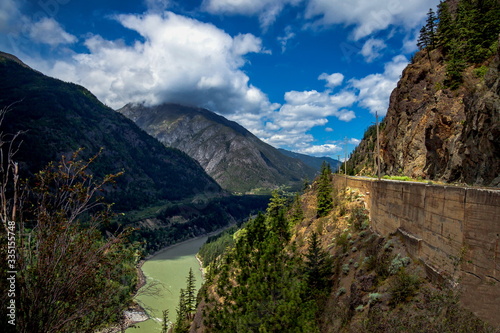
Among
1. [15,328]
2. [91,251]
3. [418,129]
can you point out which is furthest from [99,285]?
[418,129]

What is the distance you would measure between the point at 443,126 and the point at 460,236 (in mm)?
23933

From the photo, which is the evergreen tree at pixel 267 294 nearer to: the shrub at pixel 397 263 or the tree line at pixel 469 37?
the shrub at pixel 397 263

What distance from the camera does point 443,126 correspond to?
29109mm

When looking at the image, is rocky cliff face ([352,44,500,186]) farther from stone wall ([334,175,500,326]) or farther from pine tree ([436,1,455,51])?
stone wall ([334,175,500,326])

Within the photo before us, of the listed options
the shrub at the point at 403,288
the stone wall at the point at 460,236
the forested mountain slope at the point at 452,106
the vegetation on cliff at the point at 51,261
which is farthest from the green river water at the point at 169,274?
the vegetation on cliff at the point at 51,261

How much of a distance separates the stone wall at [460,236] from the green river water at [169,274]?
2235 inches

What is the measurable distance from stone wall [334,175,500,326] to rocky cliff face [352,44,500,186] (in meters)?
8.65

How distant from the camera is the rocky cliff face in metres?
19.8

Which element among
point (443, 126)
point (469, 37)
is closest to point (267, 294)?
point (443, 126)

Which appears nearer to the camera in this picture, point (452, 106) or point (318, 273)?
point (318, 273)

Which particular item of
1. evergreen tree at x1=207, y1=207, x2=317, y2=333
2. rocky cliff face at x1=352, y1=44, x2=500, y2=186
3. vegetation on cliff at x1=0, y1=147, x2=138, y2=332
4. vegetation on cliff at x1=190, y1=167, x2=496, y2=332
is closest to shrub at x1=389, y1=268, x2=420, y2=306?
vegetation on cliff at x1=190, y1=167, x2=496, y2=332

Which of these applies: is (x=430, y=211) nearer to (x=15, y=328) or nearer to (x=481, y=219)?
(x=481, y=219)

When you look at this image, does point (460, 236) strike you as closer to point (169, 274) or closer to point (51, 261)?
point (51, 261)

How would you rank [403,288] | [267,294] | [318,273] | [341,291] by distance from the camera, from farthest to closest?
[318,273]
[341,291]
[267,294]
[403,288]
